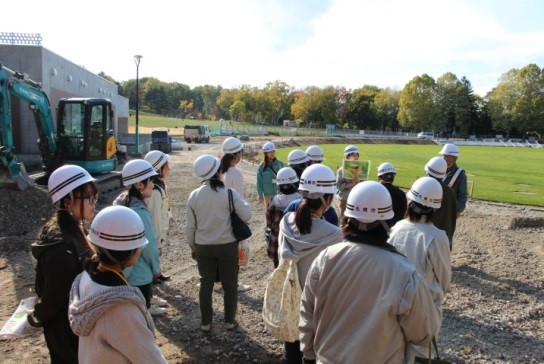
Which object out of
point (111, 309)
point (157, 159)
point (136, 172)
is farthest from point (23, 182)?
point (111, 309)

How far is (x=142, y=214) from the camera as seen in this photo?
432cm

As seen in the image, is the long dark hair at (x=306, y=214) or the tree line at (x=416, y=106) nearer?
the long dark hair at (x=306, y=214)

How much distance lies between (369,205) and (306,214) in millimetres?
1020

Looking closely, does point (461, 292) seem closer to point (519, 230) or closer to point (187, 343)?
point (187, 343)

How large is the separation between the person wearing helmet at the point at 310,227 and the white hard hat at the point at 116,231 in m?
1.47

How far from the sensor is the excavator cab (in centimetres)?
1534

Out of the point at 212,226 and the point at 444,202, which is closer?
the point at 212,226

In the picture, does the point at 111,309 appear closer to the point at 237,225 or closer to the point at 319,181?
the point at 319,181

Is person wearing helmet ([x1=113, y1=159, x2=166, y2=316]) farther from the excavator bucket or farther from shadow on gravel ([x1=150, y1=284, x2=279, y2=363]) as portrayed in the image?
the excavator bucket

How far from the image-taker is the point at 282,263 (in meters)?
3.66

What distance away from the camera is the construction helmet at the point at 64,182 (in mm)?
2881

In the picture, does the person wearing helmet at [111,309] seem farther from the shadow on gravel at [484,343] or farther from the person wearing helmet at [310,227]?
the shadow on gravel at [484,343]

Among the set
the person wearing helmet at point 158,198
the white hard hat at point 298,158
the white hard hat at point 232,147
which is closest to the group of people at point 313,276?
the person wearing helmet at point 158,198

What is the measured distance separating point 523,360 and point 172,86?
137 m
